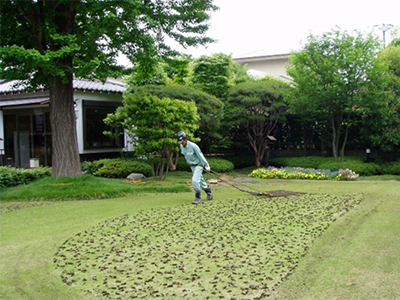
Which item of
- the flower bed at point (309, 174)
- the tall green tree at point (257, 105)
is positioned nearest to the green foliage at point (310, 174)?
the flower bed at point (309, 174)

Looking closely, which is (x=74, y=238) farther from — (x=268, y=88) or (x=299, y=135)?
(x=299, y=135)

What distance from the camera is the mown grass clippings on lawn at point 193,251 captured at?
14.5 feet

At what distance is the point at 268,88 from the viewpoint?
19.0m

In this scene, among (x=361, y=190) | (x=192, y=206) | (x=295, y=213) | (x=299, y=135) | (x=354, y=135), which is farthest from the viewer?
(x=299, y=135)

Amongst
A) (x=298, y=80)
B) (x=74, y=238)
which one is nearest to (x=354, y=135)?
(x=298, y=80)

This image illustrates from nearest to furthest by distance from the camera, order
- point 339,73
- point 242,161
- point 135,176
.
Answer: point 135,176
point 339,73
point 242,161

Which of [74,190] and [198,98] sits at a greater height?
[198,98]

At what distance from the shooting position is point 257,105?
749 inches

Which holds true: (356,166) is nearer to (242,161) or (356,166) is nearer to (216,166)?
(216,166)

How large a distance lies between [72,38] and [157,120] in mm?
3913

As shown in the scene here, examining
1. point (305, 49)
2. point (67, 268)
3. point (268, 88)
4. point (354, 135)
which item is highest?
point (305, 49)

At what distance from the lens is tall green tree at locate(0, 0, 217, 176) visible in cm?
1091

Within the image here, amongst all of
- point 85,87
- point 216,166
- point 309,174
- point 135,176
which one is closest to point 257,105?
point 216,166

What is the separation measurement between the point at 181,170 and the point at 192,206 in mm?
9319
